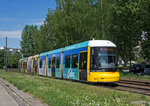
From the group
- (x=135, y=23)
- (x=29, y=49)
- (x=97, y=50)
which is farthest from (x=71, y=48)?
(x=29, y=49)

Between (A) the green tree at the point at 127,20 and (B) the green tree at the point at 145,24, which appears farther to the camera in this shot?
(A) the green tree at the point at 127,20

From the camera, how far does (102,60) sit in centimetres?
1541

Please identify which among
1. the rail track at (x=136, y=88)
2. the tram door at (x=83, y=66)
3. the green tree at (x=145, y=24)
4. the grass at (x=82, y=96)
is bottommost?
the rail track at (x=136, y=88)

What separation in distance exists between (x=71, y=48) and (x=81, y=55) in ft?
8.85

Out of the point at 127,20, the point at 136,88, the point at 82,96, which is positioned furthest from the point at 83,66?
the point at 127,20

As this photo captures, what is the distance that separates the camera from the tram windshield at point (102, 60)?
602 inches

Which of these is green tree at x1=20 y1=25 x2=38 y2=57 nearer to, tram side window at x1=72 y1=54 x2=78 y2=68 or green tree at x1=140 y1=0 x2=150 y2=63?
green tree at x1=140 y1=0 x2=150 y2=63

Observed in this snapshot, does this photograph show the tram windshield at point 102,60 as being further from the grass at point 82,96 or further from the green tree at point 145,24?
the green tree at point 145,24

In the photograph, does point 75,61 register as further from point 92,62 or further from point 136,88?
point 136,88

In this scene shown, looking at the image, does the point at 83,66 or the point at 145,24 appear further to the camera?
the point at 145,24

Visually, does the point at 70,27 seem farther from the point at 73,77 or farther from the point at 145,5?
the point at 73,77

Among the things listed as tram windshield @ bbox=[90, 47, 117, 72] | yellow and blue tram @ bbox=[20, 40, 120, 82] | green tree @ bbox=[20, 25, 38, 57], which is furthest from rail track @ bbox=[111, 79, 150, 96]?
green tree @ bbox=[20, 25, 38, 57]

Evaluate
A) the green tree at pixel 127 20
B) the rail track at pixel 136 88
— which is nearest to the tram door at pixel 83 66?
the rail track at pixel 136 88

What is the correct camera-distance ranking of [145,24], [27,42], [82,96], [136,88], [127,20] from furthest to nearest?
[27,42] → [127,20] → [145,24] → [136,88] → [82,96]
